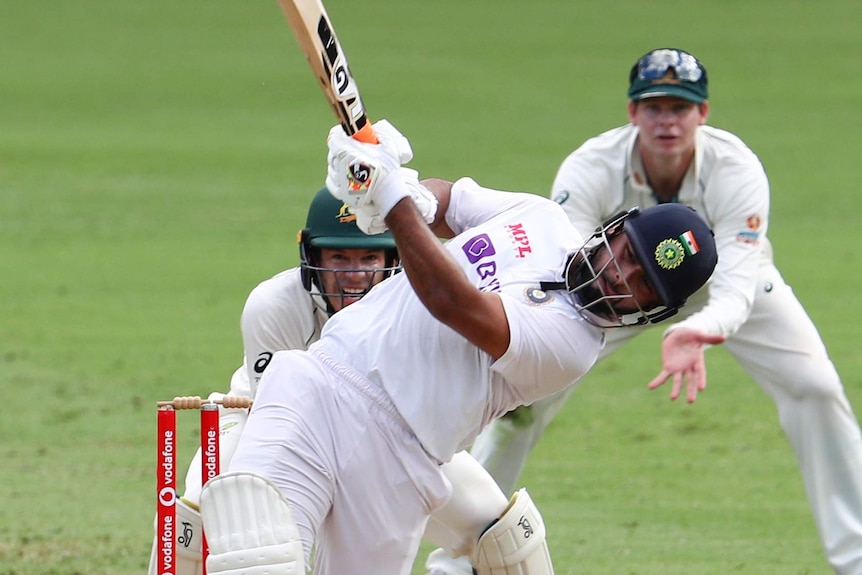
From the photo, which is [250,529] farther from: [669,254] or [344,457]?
[669,254]

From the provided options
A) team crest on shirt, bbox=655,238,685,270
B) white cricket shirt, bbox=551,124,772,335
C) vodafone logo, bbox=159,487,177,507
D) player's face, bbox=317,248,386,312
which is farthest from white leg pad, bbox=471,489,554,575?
white cricket shirt, bbox=551,124,772,335

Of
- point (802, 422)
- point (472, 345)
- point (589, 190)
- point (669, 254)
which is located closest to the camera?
point (669, 254)

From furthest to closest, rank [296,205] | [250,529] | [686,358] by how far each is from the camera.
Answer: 1. [296,205]
2. [686,358]
3. [250,529]

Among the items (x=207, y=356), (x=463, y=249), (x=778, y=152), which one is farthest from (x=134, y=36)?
(x=463, y=249)

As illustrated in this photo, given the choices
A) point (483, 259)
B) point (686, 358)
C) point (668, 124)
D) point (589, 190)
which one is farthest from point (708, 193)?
point (483, 259)

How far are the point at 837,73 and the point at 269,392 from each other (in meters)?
22.7

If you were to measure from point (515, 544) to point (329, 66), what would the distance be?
1.75 m

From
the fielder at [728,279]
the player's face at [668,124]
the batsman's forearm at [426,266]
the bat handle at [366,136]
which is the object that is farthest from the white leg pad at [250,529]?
the player's face at [668,124]

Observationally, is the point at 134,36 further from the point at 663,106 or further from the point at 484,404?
the point at 484,404

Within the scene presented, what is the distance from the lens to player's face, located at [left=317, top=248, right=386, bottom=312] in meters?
5.18

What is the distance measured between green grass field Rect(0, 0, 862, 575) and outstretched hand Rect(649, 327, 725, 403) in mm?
1131

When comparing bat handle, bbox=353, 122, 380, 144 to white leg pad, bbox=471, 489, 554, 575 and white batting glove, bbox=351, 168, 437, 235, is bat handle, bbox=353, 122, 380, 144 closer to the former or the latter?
white batting glove, bbox=351, 168, 437, 235

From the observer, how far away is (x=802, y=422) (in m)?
6.48

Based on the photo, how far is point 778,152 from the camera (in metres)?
20.3
